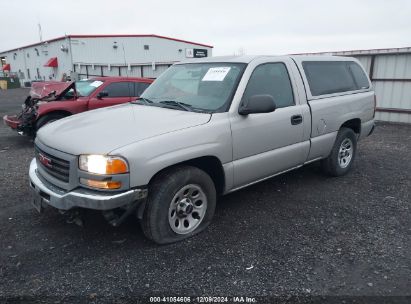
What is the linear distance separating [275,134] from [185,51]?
2994 centimetres

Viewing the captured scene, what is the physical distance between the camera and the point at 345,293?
264cm

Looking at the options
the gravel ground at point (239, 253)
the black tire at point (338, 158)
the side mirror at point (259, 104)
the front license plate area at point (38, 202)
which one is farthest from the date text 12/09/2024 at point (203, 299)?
the black tire at point (338, 158)

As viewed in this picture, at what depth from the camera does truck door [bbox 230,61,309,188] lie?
3.59m

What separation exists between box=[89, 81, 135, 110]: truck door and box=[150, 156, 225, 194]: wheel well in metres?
5.21

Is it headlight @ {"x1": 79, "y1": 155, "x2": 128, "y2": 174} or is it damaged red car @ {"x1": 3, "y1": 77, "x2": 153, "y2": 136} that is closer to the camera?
headlight @ {"x1": 79, "y1": 155, "x2": 128, "y2": 174}

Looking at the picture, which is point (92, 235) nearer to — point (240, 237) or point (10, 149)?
point (240, 237)

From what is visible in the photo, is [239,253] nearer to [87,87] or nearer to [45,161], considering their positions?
[45,161]

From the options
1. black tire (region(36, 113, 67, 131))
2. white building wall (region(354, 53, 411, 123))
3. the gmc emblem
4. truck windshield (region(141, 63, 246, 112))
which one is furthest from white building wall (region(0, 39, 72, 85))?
the gmc emblem

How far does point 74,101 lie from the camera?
7.88 meters

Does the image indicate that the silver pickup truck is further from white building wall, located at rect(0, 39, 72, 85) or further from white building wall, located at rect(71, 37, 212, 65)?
white building wall, located at rect(0, 39, 72, 85)

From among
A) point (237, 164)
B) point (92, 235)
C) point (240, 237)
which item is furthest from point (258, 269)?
point (92, 235)

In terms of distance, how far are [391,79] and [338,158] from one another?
690 centimetres

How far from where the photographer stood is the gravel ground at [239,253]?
2.69 metres

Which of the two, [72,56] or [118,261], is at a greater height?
[72,56]
